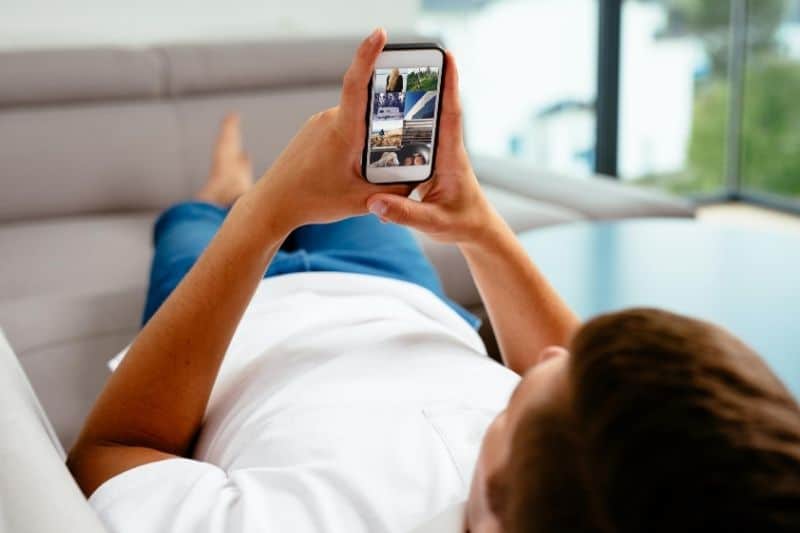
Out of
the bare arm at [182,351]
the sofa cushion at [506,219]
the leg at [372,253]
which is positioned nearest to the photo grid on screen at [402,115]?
the bare arm at [182,351]

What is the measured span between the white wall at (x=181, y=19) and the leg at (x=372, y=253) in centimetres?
170

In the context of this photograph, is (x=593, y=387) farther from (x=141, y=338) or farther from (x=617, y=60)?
(x=617, y=60)

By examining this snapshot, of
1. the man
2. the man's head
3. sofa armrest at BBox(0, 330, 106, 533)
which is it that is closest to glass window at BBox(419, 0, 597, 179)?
the man

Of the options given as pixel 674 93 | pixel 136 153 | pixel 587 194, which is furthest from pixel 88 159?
pixel 674 93

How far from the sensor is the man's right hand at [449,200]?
98 cm

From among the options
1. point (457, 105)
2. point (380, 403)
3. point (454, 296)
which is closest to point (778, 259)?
point (454, 296)

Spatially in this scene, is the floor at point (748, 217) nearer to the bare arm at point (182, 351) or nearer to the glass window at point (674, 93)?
the glass window at point (674, 93)

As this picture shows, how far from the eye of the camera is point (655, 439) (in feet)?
1.53

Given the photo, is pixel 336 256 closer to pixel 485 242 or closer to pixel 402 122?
pixel 485 242

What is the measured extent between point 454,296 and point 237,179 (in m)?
0.57

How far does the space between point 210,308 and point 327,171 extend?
18cm

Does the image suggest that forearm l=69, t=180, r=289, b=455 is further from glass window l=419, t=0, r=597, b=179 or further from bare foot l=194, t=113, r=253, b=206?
glass window l=419, t=0, r=597, b=179

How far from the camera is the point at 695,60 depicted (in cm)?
416

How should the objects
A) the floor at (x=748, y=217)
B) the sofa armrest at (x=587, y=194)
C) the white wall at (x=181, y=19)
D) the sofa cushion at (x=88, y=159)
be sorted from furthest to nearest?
the floor at (x=748, y=217), the white wall at (x=181, y=19), the sofa cushion at (x=88, y=159), the sofa armrest at (x=587, y=194)
